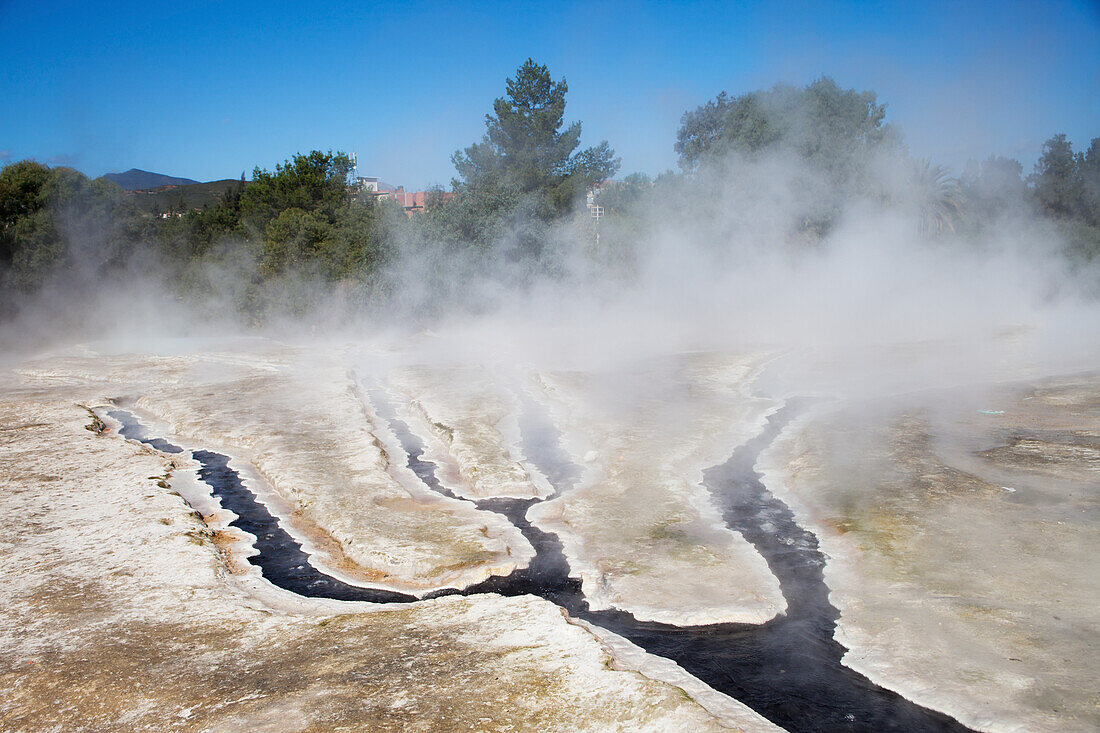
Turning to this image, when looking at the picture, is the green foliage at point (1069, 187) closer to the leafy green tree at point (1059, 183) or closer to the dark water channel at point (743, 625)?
the leafy green tree at point (1059, 183)

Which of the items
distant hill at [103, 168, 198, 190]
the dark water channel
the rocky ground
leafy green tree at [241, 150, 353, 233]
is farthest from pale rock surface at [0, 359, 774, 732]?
distant hill at [103, 168, 198, 190]

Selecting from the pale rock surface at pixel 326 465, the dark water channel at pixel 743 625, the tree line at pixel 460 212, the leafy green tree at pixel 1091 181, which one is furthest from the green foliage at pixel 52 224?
the leafy green tree at pixel 1091 181

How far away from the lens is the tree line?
1706 centimetres

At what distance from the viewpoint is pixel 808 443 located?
263 inches

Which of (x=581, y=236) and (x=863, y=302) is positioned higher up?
(x=581, y=236)

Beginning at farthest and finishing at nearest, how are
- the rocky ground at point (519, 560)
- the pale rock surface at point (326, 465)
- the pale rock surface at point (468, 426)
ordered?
the pale rock surface at point (468, 426) < the pale rock surface at point (326, 465) < the rocky ground at point (519, 560)

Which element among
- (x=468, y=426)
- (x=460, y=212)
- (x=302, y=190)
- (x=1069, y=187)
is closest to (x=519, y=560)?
(x=468, y=426)

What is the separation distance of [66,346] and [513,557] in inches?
561

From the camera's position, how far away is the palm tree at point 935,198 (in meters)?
19.6

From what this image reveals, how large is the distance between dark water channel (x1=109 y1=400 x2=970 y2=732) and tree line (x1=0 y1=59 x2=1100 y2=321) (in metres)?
11.0

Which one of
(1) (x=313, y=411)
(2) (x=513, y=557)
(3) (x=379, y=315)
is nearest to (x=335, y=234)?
(3) (x=379, y=315)

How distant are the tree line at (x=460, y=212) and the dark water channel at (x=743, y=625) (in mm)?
11033

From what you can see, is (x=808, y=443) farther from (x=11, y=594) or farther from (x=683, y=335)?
(x=683, y=335)

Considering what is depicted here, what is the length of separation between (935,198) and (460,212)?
11964mm
